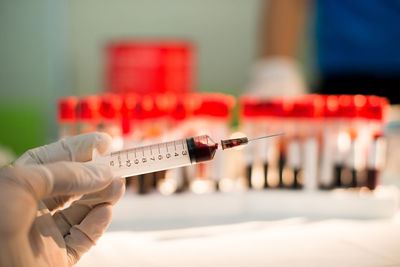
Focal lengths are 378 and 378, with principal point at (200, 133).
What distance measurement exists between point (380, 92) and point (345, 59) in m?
0.32

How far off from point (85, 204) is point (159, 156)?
174mm

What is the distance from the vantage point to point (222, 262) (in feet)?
2.56

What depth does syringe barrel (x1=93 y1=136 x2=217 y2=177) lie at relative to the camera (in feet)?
2.48

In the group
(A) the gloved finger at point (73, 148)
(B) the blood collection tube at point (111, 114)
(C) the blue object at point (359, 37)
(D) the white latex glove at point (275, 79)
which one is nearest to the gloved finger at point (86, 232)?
(A) the gloved finger at point (73, 148)

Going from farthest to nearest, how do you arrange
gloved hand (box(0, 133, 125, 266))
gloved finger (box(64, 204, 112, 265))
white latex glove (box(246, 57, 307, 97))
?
white latex glove (box(246, 57, 307, 97)), gloved finger (box(64, 204, 112, 265)), gloved hand (box(0, 133, 125, 266))

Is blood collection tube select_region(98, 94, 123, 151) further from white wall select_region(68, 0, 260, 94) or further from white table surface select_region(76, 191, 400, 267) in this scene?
white wall select_region(68, 0, 260, 94)

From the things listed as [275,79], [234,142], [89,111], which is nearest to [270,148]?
[234,142]

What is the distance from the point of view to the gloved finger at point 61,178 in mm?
571

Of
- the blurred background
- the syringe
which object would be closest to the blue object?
the blurred background

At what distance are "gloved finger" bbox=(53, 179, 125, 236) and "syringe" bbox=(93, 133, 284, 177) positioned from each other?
0.13ft

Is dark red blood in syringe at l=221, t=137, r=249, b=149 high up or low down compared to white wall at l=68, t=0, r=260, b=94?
down

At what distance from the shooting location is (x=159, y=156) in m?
0.77

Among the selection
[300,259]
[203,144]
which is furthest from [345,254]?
[203,144]

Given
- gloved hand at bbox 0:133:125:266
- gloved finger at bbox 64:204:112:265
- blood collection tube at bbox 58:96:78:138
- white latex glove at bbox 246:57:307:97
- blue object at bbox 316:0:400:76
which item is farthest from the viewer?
blue object at bbox 316:0:400:76
